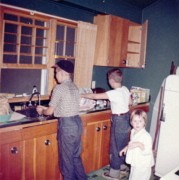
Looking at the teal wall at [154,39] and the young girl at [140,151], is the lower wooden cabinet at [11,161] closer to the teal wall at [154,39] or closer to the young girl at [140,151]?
the young girl at [140,151]

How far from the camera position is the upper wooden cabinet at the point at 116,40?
368 centimetres

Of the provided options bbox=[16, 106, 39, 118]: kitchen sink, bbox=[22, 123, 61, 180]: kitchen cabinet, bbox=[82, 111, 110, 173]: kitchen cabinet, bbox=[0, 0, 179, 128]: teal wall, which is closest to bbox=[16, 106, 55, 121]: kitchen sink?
bbox=[16, 106, 39, 118]: kitchen sink

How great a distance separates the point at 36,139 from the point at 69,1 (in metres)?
1.84

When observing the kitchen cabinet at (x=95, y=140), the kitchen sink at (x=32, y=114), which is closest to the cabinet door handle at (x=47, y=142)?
the kitchen sink at (x=32, y=114)

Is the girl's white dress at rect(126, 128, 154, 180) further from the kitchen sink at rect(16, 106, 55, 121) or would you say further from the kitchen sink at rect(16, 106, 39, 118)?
the kitchen sink at rect(16, 106, 39, 118)

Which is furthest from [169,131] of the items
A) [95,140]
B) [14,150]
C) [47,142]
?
[14,150]

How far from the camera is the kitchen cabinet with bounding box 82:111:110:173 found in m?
3.14

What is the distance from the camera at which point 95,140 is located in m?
3.28

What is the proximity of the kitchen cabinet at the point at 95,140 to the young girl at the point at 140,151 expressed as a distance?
723 millimetres

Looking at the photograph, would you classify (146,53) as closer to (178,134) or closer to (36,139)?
(178,134)

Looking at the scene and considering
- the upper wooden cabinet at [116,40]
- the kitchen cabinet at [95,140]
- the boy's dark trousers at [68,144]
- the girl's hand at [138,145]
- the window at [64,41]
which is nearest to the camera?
the girl's hand at [138,145]

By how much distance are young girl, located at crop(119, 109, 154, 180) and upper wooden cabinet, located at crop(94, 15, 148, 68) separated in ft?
4.62

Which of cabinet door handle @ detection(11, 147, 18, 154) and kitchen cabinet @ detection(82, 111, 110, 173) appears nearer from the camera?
cabinet door handle @ detection(11, 147, 18, 154)

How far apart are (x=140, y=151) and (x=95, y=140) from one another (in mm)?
922
